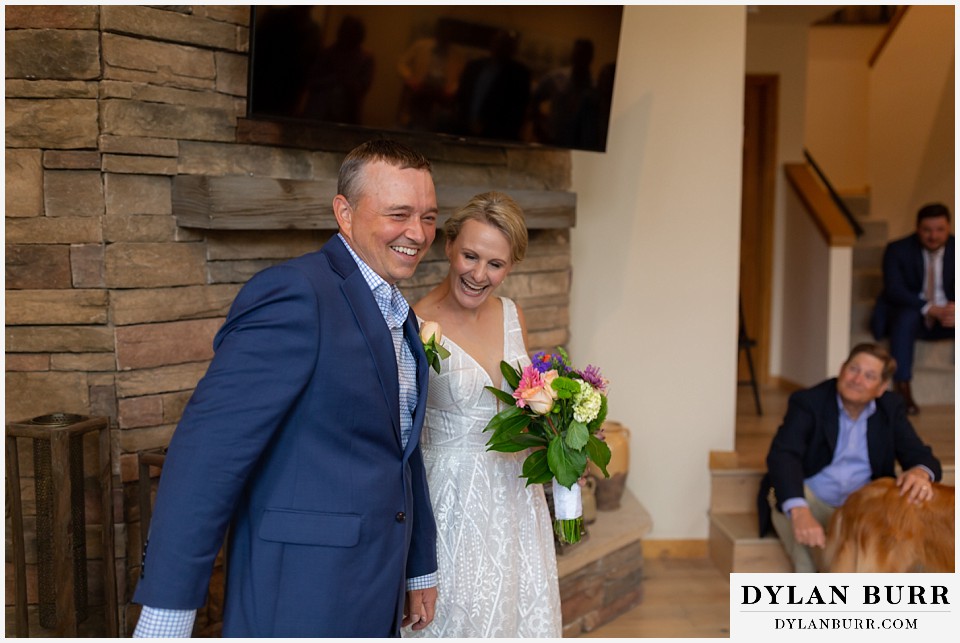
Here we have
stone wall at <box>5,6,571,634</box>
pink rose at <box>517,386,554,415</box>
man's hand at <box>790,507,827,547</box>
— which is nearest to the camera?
pink rose at <box>517,386,554,415</box>

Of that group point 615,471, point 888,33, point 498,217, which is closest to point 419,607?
point 498,217

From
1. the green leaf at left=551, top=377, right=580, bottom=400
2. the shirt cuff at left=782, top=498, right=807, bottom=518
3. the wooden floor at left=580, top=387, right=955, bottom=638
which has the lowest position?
the wooden floor at left=580, top=387, right=955, bottom=638

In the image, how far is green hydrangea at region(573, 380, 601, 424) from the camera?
2.11 metres

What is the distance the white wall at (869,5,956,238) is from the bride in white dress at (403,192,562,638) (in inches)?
218

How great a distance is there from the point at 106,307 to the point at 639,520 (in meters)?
2.53

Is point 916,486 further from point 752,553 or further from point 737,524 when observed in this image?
point 737,524

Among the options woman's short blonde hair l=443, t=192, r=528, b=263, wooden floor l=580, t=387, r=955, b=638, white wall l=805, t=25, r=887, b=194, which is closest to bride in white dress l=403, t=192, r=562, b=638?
woman's short blonde hair l=443, t=192, r=528, b=263

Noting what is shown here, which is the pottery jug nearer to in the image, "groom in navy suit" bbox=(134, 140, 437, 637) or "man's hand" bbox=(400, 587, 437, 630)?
"man's hand" bbox=(400, 587, 437, 630)

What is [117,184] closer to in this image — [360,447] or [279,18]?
[279,18]

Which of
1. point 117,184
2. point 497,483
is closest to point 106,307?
point 117,184

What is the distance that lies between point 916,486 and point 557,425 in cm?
198

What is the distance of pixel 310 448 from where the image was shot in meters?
1.50

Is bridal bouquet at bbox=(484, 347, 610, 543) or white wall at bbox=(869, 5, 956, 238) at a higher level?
white wall at bbox=(869, 5, 956, 238)

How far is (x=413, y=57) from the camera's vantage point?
10.1 feet
